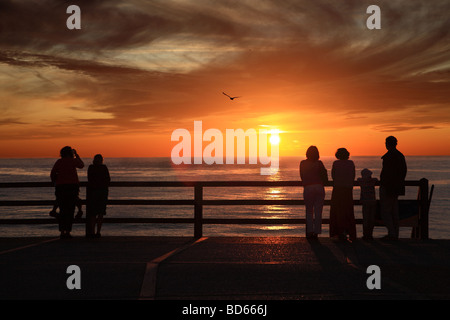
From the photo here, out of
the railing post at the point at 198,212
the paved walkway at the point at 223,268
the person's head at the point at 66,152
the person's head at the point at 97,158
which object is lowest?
the paved walkway at the point at 223,268

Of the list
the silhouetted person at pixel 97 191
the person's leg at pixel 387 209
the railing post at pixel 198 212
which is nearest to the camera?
the person's leg at pixel 387 209

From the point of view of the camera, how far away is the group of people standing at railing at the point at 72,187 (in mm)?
11062

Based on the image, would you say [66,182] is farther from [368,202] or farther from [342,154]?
[368,202]

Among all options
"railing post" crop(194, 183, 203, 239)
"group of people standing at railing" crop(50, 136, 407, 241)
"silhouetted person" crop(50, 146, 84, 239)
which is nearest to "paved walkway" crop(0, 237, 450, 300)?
"group of people standing at railing" crop(50, 136, 407, 241)

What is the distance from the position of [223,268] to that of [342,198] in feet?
13.4

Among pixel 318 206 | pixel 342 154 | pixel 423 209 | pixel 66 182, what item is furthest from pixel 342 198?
pixel 66 182

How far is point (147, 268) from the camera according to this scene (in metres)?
7.68

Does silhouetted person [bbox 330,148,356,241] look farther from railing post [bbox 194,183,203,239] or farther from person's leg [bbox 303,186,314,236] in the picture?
railing post [bbox 194,183,203,239]

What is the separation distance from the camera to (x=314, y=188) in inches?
421

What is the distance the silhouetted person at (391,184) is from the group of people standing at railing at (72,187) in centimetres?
616

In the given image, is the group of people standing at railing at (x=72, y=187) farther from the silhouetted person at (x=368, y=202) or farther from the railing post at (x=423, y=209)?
the railing post at (x=423, y=209)

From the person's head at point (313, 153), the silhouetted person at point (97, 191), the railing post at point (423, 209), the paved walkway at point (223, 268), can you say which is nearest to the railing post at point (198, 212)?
the paved walkway at point (223, 268)
